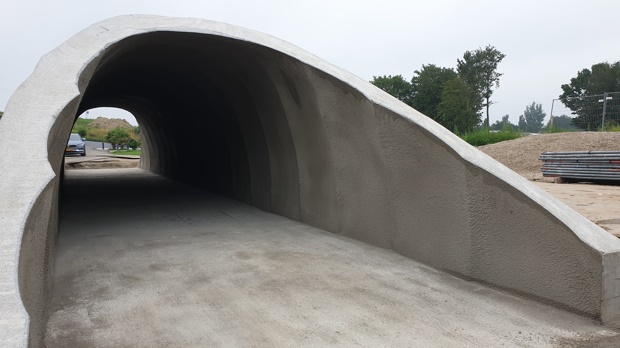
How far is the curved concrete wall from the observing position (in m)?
3.36

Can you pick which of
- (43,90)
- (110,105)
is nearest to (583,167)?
(43,90)

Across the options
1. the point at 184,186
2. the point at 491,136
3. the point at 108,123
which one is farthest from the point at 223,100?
the point at 108,123

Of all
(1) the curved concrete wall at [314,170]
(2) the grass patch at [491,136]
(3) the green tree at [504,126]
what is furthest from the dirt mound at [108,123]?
(1) the curved concrete wall at [314,170]

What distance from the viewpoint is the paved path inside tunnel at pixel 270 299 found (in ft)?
11.6

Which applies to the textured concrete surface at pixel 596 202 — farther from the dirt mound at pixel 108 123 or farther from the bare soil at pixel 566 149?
the dirt mound at pixel 108 123

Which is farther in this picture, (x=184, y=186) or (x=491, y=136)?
(x=491, y=136)

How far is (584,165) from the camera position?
15.1 m

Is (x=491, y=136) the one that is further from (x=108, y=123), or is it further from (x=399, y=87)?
(x=108, y=123)

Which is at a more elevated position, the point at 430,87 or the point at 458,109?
the point at 430,87

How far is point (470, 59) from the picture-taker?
63125mm

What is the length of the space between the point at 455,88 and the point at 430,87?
46.7ft

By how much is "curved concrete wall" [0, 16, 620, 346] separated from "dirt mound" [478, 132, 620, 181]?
1240 centimetres

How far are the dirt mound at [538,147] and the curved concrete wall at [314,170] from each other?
12.4 m

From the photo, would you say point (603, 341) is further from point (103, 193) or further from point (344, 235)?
point (103, 193)
